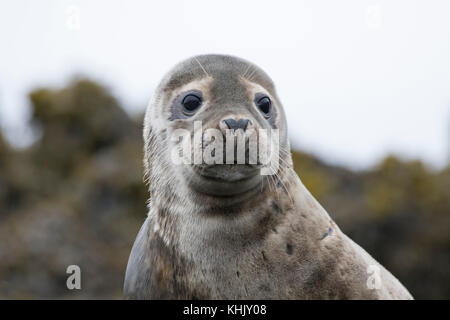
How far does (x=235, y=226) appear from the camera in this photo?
412 cm

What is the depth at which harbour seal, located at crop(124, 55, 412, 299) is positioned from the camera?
13.3ft

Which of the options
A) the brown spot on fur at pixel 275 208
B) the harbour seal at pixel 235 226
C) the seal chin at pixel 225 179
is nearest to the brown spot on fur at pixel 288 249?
the harbour seal at pixel 235 226

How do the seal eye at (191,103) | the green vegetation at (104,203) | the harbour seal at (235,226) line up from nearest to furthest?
the harbour seal at (235,226) < the seal eye at (191,103) < the green vegetation at (104,203)

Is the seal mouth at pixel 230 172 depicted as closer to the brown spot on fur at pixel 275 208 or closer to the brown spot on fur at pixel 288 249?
the brown spot on fur at pixel 275 208

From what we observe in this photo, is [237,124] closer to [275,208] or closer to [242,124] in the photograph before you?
[242,124]

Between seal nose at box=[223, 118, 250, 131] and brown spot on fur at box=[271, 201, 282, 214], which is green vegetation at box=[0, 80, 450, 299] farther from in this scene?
seal nose at box=[223, 118, 250, 131]

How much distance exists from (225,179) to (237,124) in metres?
0.37

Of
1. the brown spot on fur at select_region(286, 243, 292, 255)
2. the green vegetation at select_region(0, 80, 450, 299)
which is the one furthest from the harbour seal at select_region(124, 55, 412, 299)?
the green vegetation at select_region(0, 80, 450, 299)

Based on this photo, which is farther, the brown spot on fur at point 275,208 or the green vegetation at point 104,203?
the green vegetation at point 104,203

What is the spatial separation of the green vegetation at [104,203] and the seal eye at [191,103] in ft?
30.3

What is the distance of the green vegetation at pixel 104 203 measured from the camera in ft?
47.1

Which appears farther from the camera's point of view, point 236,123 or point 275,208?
point 275,208

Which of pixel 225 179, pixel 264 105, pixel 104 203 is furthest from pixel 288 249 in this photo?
pixel 104 203

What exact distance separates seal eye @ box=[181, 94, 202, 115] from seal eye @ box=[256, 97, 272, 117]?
412 mm
